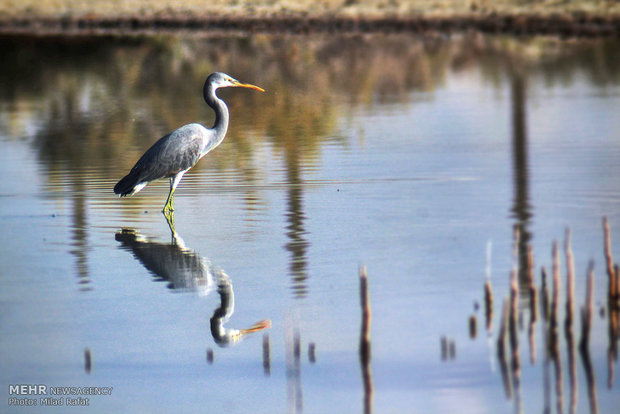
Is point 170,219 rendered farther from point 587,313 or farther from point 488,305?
point 587,313

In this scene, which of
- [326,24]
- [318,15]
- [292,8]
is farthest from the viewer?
[292,8]

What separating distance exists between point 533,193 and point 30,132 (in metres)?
12.3

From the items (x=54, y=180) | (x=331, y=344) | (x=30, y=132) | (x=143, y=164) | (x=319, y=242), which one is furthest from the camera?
(x=30, y=132)

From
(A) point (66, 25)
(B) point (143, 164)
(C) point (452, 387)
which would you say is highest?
(A) point (66, 25)

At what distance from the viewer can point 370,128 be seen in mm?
21469

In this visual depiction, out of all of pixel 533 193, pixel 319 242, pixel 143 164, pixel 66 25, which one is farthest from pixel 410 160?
pixel 66 25

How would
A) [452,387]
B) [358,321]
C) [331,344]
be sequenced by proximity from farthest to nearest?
[358,321], [331,344], [452,387]

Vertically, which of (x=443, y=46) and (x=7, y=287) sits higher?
(x=443, y=46)

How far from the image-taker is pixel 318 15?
51.5 metres

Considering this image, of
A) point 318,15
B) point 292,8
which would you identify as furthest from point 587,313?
point 292,8

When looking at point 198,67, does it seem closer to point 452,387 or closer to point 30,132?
point 30,132

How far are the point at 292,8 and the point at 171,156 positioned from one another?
42.6 meters

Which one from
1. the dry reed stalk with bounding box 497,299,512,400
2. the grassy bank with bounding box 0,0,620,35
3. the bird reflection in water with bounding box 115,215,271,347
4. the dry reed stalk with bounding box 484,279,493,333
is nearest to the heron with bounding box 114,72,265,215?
the bird reflection in water with bounding box 115,215,271,347

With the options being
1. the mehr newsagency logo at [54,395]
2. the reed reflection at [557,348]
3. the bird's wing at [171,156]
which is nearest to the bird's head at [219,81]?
the bird's wing at [171,156]
